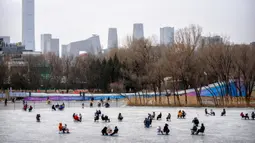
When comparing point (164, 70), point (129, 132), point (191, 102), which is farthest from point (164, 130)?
point (164, 70)

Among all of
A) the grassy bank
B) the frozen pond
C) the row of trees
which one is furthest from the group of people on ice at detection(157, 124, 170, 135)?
the row of trees

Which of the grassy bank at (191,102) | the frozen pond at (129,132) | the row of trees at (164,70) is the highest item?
the row of trees at (164,70)

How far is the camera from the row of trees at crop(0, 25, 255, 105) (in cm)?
5091

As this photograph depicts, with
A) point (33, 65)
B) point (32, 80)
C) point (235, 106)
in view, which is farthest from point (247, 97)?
point (33, 65)

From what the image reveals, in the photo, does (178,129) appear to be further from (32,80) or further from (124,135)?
(32,80)

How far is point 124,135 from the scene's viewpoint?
2334 cm

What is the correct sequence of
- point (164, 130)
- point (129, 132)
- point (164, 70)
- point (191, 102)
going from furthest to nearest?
point (164, 70)
point (191, 102)
point (129, 132)
point (164, 130)

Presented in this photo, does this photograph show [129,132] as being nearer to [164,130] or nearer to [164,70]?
[164,130]

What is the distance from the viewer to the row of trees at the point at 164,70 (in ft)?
167

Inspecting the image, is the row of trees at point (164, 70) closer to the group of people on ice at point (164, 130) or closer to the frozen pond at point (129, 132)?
the frozen pond at point (129, 132)

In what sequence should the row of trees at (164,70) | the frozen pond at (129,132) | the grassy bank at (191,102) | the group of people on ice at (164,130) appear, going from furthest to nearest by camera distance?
1. the row of trees at (164,70)
2. the grassy bank at (191,102)
3. the group of people on ice at (164,130)
4. the frozen pond at (129,132)

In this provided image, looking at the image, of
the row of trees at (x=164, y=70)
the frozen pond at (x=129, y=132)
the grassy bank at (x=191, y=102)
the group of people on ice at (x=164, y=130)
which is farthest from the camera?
the row of trees at (x=164, y=70)

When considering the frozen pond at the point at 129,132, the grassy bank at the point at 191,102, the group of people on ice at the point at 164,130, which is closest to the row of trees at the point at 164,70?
the grassy bank at the point at 191,102

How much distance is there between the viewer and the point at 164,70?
179ft
